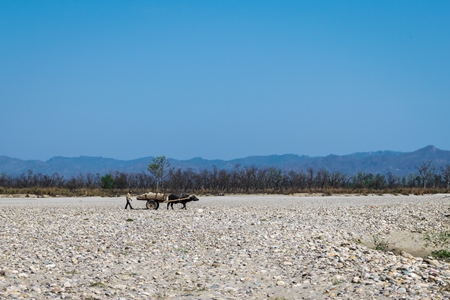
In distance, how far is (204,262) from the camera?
13.9 metres

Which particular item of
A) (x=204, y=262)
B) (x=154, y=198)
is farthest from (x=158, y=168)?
(x=204, y=262)

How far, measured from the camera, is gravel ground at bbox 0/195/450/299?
10852 mm

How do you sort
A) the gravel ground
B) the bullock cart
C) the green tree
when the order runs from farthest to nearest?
the green tree
the bullock cart
the gravel ground

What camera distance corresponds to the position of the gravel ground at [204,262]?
35.6ft

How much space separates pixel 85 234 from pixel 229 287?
308 inches

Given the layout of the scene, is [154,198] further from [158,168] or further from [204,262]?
[158,168]

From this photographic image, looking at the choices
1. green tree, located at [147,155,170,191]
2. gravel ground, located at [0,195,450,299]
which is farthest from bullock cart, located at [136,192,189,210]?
green tree, located at [147,155,170,191]

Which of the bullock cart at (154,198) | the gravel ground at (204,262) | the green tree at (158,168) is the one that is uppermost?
the green tree at (158,168)

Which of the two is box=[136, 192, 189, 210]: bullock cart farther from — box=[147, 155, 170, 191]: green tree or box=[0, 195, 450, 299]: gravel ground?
box=[147, 155, 170, 191]: green tree

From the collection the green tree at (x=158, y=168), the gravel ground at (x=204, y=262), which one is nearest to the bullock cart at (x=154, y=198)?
the gravel ground at (x=204, y=262)

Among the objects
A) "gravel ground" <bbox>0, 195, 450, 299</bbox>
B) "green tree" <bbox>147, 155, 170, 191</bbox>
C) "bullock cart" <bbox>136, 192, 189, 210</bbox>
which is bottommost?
"gravel ground" <bbox>0, 195, 450, 299</bbox>

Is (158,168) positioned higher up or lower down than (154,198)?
higher up

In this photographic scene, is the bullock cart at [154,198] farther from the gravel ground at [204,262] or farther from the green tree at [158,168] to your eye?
the green tree at [158,168]

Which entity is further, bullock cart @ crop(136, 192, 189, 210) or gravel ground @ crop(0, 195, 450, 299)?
bullock cart @ crop(136, 192, 189, 210)
